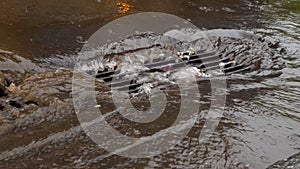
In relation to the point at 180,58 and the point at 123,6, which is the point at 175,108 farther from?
Answer: the point at 123,6

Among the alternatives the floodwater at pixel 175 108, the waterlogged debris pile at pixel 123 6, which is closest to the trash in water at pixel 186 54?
the floodwater at pixel 175 108

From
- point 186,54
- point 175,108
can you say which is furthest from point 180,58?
point 175,108

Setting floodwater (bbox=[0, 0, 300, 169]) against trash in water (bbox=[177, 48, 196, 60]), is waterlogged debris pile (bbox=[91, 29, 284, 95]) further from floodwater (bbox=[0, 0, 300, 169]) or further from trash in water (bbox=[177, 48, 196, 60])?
floodwater (bbox=[0, 0, 300, 169])

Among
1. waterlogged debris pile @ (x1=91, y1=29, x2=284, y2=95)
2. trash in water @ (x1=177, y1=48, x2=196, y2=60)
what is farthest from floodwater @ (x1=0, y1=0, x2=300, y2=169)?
trash in water @ (x1=177, y1=48, x2=196, y2=60)

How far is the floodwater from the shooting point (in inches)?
112

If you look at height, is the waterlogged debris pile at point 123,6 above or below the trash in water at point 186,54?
above

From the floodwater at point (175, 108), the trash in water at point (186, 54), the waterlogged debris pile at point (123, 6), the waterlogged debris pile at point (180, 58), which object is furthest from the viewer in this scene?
the waterlogged debris pile at point (123, 6)

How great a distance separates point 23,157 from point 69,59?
2.35m

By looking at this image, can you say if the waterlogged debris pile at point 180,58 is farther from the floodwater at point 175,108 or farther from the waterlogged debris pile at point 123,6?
the waterlogged debris pile at point 123,6

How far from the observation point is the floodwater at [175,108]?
2.83 meters

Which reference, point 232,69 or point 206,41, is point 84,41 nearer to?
point 206,41

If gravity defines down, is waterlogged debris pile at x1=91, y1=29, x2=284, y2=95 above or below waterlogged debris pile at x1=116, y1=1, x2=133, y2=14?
below

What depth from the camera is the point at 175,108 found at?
3.64 m

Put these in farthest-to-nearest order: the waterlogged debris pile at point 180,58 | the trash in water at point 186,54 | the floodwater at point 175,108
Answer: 1. the trash in water at point 186,54
2. the waterlogged debris pile at point 180,58
3. the floodwater at point 175,108
